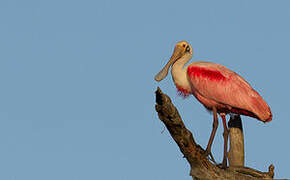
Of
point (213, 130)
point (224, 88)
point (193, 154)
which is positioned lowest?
point (193, 154)

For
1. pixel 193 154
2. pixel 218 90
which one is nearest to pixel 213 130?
pixel 218 90

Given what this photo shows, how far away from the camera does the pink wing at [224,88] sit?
1444cm

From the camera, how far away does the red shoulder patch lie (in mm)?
15047

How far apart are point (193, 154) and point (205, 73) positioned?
4.03 meters

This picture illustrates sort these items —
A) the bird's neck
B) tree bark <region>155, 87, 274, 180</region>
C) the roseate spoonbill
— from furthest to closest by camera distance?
the bird's neck
the roseate spoonbill
tree bark <region>155, 87, 274, 180</region>

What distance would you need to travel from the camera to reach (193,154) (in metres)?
11.6

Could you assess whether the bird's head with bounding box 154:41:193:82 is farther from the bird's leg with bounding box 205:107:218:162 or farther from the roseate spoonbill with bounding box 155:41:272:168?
the bird's leg with bounding box 205:107:218:162

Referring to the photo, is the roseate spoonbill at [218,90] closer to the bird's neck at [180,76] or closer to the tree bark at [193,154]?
the bird's neck at [180,76]

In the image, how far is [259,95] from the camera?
48.0 feet

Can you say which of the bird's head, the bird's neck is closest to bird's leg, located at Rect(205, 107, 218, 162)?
the bird's neck

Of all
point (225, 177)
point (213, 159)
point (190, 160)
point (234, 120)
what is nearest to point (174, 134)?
point (190, 160)

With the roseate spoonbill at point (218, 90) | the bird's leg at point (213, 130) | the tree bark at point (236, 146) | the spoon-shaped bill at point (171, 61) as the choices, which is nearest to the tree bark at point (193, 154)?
the tree bark at point (236, 146)

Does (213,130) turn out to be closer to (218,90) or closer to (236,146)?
(236,146)

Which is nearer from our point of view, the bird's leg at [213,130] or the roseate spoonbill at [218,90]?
the bird's leg at [213,130]
